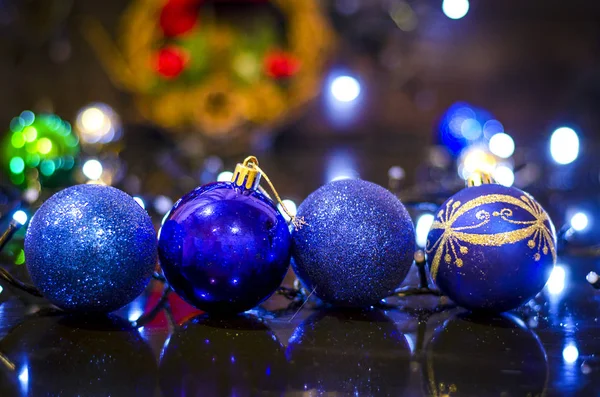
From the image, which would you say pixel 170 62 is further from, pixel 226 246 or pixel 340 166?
pixel 226 246

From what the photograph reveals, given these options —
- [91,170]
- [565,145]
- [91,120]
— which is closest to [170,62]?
[91,120]

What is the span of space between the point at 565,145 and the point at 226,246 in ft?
4.73

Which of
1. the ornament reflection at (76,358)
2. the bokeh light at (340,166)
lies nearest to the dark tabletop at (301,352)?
the ornament reflection at (76,358)

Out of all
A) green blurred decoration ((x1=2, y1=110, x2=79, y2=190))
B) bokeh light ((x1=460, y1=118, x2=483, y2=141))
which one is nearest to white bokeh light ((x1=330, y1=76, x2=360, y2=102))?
bokeh light ((x1=460, y1=118, x2=483, y2=141))

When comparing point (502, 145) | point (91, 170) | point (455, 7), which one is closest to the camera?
point (91, 170)

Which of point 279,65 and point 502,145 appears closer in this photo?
point 502,145

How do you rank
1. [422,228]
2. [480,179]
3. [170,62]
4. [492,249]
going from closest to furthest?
1. [492,249]
2. [480,179]
3. [422,228]
4. [170,62]

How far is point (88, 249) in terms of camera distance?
0.85 meters

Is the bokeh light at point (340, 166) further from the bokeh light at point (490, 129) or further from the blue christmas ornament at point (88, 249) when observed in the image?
the blue christmas ornament at point (88, 249)

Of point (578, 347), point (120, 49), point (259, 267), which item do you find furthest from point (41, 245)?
point (120, 49)

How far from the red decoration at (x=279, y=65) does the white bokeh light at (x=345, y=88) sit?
506mm

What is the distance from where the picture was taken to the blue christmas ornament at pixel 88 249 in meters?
0.86

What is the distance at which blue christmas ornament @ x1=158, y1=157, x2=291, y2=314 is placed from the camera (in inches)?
34.3

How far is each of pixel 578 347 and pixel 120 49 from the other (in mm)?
3392
